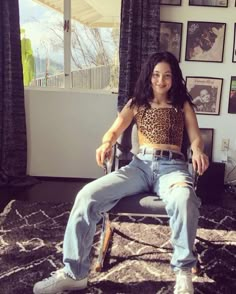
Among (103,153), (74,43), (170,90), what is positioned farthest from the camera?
(74,43)

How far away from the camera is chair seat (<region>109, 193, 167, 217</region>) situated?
171 centimetres

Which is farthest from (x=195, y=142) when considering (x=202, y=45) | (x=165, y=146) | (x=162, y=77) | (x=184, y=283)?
(x=202, y=45)

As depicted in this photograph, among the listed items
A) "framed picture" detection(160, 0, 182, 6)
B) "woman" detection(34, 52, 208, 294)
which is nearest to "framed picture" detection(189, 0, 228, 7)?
"framed picture" detection(160, 0, 182, 6)

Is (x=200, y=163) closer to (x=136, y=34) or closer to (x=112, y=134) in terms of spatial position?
(x=112, y=134)

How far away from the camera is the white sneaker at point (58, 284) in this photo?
1.62 metres

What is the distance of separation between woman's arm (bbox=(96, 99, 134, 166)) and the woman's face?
20 cm

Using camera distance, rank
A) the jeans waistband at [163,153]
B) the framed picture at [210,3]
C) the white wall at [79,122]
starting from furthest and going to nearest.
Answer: the white wall at [79,122]
the framed picture at [210,3]
the jeans waistband at [163,153]

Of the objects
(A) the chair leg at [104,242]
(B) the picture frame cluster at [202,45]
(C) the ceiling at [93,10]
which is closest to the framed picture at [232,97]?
(B) the picture frame cluster at [202,45]

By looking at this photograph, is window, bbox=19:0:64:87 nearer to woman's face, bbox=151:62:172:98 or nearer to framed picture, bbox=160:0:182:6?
framed picture, bbox=160:0:182:6

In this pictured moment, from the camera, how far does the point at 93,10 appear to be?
3232mm

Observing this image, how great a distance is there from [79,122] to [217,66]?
4.44ft

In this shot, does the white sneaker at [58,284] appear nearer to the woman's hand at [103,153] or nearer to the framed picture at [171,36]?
the woman's hand at [103,153]

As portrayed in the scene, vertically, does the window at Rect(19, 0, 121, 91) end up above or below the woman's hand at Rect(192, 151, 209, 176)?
above

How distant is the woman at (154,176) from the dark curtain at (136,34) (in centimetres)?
98
